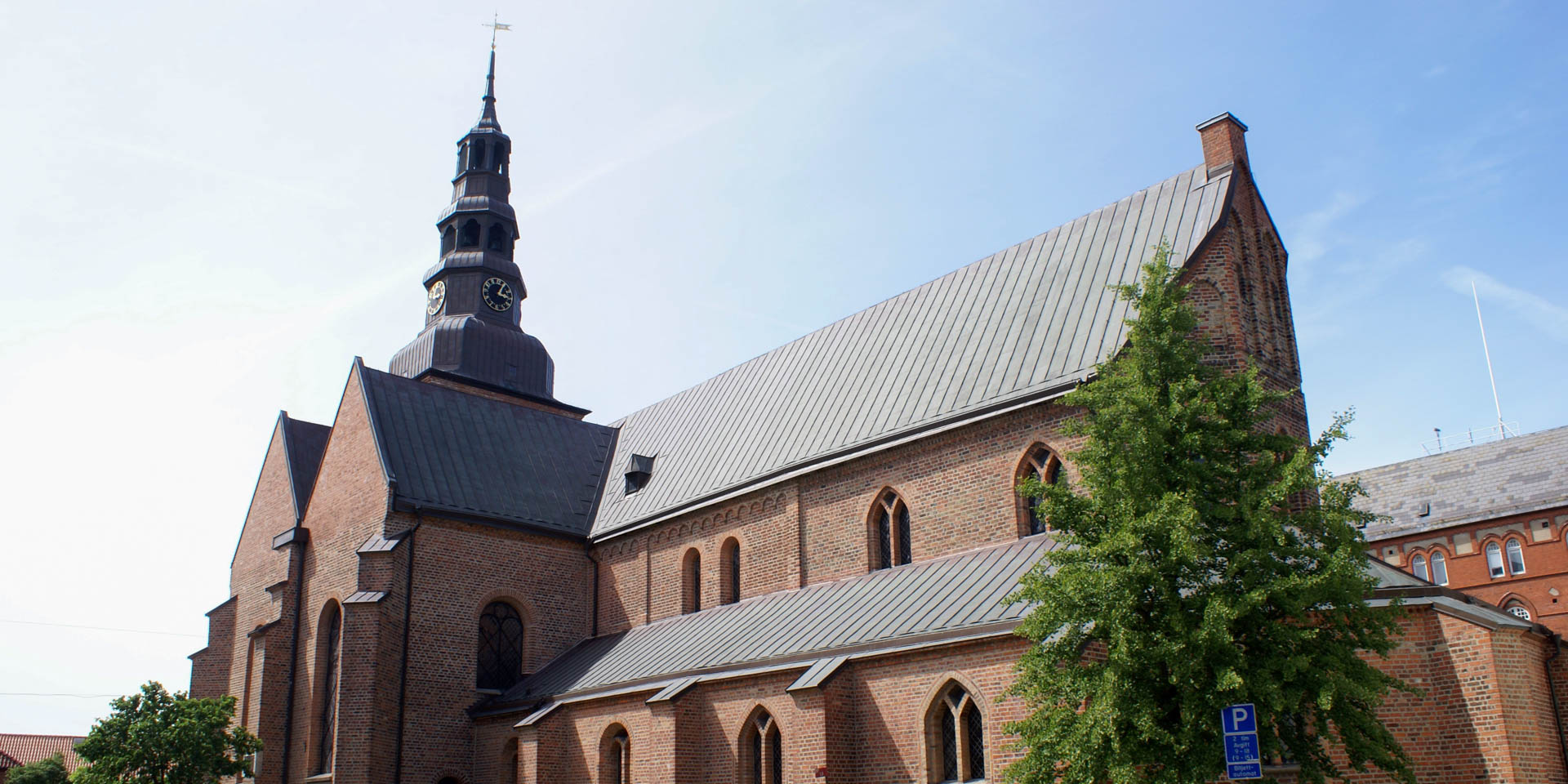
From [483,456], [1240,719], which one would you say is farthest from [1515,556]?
[1240,719]

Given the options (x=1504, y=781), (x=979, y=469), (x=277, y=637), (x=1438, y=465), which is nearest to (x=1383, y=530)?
(x=1438, y=465)

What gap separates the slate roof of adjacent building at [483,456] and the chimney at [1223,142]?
1804cm

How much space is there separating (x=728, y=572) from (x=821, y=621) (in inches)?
206

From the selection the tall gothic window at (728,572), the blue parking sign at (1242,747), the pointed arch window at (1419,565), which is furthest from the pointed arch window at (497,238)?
the pointed arch window at (1419,565)

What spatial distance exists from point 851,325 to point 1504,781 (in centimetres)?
1721

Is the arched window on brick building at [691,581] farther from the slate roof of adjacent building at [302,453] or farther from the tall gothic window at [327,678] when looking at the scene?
the slate roof of adjacent building at [302,453]

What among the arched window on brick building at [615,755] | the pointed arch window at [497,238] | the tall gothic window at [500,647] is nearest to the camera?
the arched window on brick building at [615,755]

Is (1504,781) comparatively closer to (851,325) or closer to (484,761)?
(851,325)

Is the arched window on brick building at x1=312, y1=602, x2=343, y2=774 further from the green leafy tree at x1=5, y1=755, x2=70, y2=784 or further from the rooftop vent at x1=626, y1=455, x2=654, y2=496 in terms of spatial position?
the green leafy tree at x1=5, y1=755, x2=70, y2=784

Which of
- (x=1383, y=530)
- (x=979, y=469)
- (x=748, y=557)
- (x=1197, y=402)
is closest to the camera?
(x=1197, y=402)

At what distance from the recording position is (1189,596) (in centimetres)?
1391

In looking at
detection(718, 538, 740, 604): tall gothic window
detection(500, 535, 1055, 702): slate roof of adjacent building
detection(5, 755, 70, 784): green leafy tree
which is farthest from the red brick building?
detection(5, 755, 70, 784): green leafy tree

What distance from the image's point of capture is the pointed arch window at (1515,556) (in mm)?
38938

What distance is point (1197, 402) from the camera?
14398 millimetres
